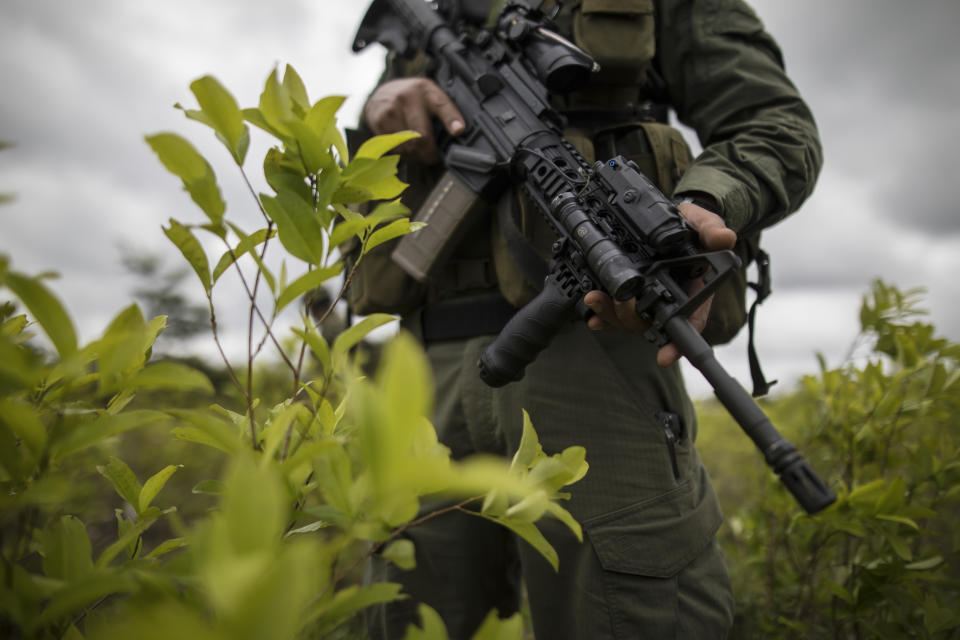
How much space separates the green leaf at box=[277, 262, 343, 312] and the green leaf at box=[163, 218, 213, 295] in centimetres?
13

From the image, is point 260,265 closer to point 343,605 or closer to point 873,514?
point 343,605

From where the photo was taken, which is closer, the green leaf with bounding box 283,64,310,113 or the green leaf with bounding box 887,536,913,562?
the green leaf with bounding box 283,64,310,113

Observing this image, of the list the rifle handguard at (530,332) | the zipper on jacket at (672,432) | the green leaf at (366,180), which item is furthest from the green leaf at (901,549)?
the green leaf at (366,180)

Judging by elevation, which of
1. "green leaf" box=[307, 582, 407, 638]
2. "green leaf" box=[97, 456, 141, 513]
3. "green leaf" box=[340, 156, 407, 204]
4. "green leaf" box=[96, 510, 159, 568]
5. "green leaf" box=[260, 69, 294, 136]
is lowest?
"green leaf" box=[307, 582, 407, 638]

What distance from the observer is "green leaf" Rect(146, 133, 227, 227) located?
1.49 ft

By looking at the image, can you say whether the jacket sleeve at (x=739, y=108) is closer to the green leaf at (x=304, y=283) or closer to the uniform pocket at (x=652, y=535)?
the uniform pocket at (x=652, y=535)

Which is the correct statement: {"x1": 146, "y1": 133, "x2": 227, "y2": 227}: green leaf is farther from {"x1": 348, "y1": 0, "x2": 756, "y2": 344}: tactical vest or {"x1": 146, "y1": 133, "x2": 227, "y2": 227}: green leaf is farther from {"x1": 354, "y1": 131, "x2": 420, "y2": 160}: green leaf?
{"x1": 348, "y1": 0, "x2": 756, "y2": 344}: tactical vest

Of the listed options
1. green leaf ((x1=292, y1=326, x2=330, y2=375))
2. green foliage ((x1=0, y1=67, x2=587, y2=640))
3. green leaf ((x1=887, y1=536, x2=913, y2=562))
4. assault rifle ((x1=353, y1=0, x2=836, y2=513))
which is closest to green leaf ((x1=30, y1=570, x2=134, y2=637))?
green foliage ((x1=0, y1=67, x2=587, y2=640))

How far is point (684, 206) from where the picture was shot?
91 centimetres

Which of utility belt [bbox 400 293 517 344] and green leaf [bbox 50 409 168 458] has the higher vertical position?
utility belt [bbox 400 293 517 344]

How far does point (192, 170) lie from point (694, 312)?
0.76 meters

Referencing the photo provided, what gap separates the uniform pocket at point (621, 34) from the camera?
1.16 meters

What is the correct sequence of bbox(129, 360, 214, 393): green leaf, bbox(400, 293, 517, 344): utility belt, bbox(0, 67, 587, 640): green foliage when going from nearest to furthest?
bbox(0, 67, 587, 640): green foliage
bbox(129, 360, 214, 393): green leaf
bbox(400, 293, 517, 344): utility belt

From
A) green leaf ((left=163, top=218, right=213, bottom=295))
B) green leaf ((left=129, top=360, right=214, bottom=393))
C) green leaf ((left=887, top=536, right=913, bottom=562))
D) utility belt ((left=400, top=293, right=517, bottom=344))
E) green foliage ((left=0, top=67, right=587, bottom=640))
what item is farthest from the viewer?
utility belt ((left=400, top=293, right=517, bottom=344))
